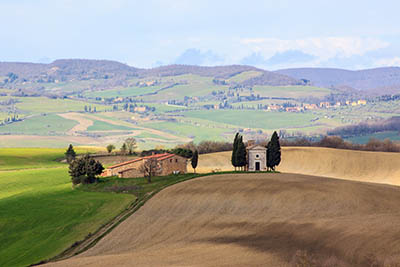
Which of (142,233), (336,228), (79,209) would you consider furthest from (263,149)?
(336,228)

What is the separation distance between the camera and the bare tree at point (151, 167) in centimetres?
10994

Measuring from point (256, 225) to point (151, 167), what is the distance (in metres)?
47.2

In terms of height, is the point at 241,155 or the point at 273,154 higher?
the point at 273,154

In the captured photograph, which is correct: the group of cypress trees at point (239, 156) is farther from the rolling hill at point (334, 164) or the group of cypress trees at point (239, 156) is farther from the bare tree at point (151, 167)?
the rolling hill at point (334, 164)

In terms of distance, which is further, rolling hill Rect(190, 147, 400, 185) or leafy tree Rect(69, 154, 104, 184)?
rolling hill Rect(190, 147, 400, 185)

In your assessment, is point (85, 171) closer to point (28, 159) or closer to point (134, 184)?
point (134, 184)

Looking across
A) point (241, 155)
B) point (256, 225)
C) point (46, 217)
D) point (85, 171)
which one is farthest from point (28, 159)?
point (256, 225)

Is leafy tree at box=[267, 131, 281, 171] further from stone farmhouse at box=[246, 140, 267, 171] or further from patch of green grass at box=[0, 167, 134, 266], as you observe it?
patch of green grass at box=[0, 167, 134, 266]

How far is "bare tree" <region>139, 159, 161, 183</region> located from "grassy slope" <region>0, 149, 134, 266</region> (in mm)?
12749

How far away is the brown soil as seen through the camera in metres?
49.3

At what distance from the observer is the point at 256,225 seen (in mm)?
65438

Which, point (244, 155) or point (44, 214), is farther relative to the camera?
point (244, 155)

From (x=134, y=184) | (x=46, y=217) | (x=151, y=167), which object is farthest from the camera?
(x=151, y=167)

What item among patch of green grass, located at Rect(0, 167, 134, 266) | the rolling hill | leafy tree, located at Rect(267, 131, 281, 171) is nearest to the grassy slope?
patch of green grass, located at Rect(0, 167, 134, 266)
